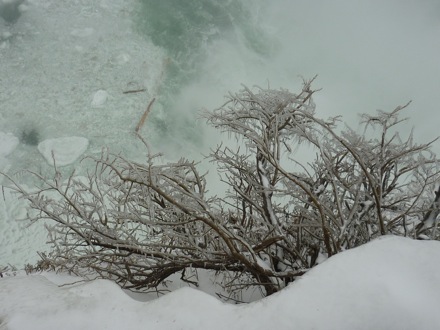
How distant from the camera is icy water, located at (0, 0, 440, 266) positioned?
32.1 feet

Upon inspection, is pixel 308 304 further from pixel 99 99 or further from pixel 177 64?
pixel 177 64

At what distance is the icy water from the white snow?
121 mm

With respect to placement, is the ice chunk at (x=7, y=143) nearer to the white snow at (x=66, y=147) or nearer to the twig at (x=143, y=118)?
the white snow at (x=66, y=147)

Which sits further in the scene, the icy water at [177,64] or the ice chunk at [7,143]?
the icy water at [177,64]

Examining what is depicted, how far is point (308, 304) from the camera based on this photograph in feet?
7.18

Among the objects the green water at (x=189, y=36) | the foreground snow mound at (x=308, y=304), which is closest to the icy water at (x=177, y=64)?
the green water at (x=189, y=36)

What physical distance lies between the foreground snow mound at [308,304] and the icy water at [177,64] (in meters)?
6.60

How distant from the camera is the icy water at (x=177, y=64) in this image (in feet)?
32.1

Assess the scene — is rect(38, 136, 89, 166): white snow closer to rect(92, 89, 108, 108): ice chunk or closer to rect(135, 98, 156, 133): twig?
rect(92, 89, 108, 108): ice chunk

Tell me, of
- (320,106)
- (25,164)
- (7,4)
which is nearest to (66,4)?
(7,4)

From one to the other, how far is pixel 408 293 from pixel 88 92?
9458 mm

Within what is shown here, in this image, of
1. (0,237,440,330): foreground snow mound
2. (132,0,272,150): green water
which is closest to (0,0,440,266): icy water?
(132,0,272,150): green water

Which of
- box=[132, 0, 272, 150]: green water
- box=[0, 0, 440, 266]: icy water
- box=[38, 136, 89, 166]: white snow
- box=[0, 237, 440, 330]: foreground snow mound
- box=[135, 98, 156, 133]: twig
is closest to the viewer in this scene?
box=[0, 237, 440, 330]: foreground snow mound

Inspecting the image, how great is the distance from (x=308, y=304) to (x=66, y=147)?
27.3 ft
